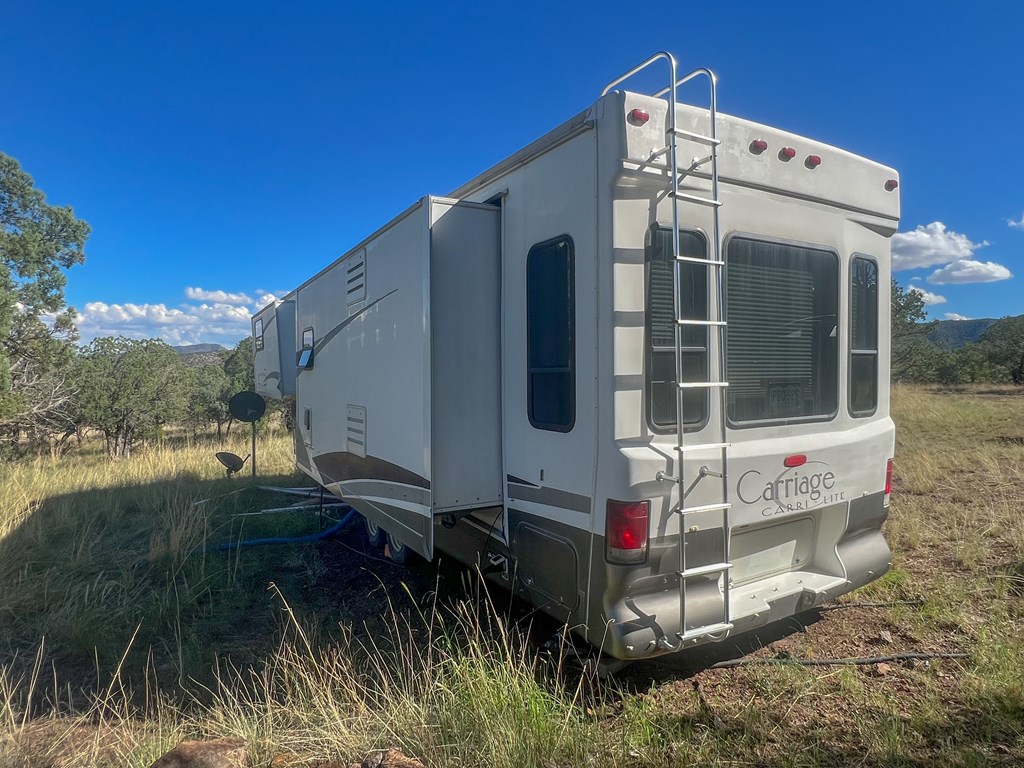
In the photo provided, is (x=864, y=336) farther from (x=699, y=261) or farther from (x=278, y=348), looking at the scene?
(x=278, y=348)

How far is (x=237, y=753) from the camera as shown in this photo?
2.24 m

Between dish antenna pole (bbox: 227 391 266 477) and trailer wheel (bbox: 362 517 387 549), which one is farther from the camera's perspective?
dish antenna pole (bbox: 227 391 266 477)

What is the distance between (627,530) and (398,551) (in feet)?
9.54

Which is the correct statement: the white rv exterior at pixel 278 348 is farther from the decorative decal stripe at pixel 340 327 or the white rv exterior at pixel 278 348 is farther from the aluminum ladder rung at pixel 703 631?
the aluminum ladder rung at pixel 703 631

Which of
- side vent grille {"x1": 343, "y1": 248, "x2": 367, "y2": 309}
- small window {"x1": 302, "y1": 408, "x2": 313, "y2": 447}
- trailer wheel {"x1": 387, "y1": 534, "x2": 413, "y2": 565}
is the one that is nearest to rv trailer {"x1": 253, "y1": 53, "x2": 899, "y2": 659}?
side vent grille {"x1": 343, "y1": 248, "x2": 367, "y2": 309}

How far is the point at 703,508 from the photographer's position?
274 cm

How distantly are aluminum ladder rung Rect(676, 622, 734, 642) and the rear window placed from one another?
97 cm

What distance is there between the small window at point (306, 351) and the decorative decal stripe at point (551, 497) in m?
3.64

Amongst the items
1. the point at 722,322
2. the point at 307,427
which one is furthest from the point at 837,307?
the point at 307,427

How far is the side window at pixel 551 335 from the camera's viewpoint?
116 inches

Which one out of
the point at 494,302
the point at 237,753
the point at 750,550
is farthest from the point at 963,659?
the point at 237,753

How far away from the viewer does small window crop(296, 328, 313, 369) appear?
6.28 m

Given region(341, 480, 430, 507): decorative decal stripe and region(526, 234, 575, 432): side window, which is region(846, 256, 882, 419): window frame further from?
region(341, 480, 430, 507): decorative decal stripe

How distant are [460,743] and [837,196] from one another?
3338 millimetres
